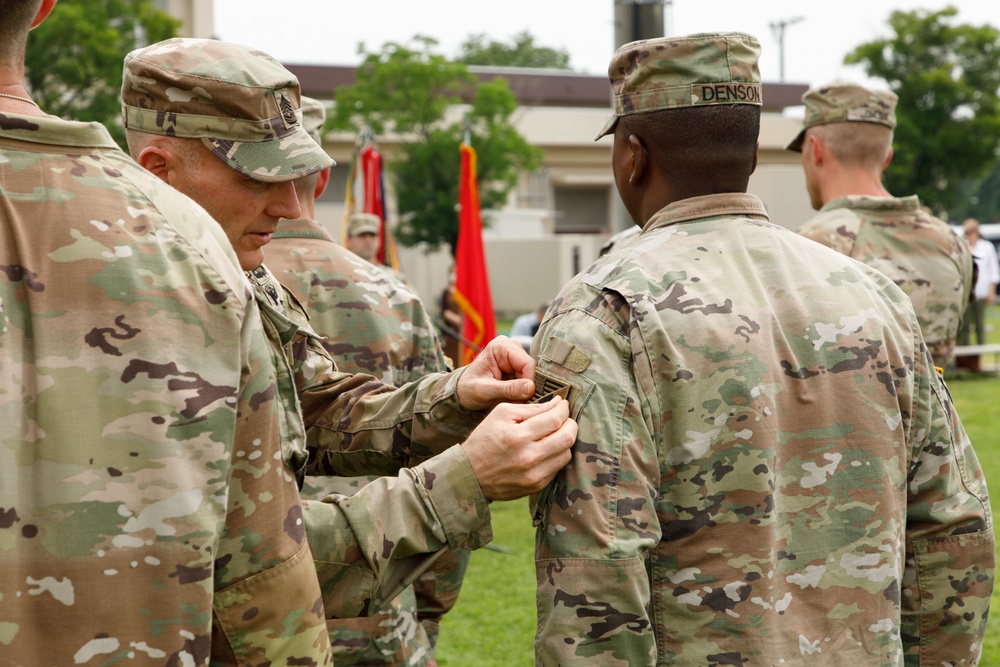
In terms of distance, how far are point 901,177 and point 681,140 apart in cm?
2871

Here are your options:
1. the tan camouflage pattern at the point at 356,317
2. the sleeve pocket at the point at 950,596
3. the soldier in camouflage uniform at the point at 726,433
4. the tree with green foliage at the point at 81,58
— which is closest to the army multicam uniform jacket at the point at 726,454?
the soldier in camouflage uniform at the point at 726,433

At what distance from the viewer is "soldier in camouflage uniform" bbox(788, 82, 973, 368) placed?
462 cm

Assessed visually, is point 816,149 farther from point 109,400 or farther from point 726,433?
point 109,400

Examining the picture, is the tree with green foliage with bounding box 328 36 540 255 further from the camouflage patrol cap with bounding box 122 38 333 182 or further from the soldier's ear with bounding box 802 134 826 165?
the camouflage patrol cap with bounding box 122 38 333 182

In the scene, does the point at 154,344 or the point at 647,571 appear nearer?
the point at 154,344

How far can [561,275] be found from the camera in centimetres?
3438

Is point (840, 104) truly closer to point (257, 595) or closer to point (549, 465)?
point (549, 465)

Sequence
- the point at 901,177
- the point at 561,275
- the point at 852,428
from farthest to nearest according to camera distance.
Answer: the point at 561,275 < the point at 901,177 < the point at 852,428

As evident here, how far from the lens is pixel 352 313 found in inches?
148

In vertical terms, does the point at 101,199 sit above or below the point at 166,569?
above

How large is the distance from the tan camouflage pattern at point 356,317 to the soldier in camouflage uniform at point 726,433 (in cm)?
153

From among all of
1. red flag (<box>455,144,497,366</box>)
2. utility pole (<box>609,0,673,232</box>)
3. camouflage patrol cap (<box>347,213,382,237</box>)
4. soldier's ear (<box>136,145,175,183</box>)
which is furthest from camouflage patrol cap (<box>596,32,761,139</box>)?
camouflage patrol cap (<box>347,213,382,237</box>)

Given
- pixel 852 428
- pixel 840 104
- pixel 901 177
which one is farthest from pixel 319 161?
pixel 901 177

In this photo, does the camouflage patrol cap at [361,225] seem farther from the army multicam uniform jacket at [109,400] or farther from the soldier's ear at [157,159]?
the army multicam uniform jacket at [109,400]
